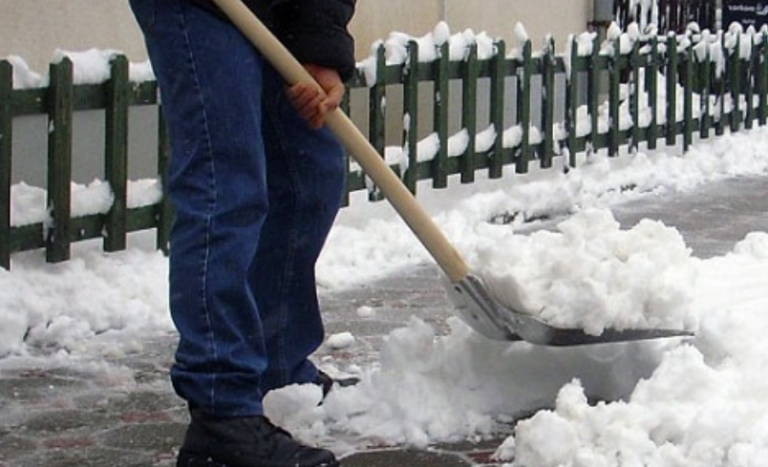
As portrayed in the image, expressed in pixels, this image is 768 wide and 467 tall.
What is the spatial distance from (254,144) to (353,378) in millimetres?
1295

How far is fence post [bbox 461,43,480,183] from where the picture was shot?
28.7 feet

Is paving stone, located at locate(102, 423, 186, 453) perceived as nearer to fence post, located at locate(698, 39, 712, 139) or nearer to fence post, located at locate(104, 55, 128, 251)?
fence post, located at locate(104, 55, 128, 251)

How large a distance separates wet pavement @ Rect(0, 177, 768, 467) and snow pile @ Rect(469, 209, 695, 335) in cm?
39

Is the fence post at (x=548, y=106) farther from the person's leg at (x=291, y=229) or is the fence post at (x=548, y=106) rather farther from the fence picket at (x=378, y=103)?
the person's leg at (x=291, y=229)

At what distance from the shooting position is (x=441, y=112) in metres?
8.52

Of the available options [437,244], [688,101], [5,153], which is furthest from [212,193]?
[688,101]

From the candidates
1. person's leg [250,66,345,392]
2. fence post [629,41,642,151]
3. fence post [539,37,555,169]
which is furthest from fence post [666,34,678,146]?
person's leg [250,66,345,392]

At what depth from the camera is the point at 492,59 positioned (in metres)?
9.04

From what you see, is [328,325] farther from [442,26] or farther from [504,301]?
[442,26]

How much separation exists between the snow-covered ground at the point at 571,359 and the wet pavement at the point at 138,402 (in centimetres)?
9

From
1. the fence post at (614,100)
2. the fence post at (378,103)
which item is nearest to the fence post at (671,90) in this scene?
the fence post at (614,100)

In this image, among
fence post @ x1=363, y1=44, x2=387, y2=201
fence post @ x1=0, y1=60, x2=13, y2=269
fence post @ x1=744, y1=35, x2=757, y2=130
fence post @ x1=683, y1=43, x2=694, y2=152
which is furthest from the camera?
fence post @ x1=744, y1=35, x2=757, y2=130

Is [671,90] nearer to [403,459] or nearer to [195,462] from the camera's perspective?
[403,459]

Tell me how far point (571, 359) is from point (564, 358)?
2 cm
